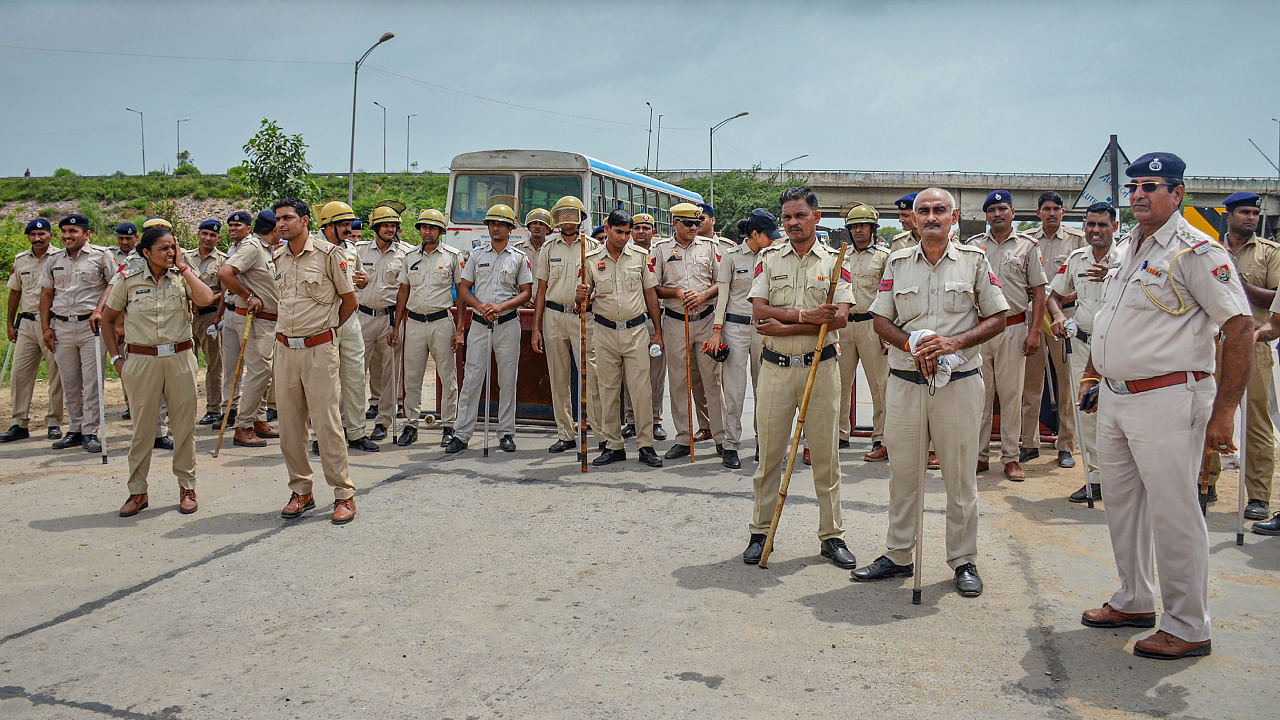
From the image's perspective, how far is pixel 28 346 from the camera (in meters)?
9.39

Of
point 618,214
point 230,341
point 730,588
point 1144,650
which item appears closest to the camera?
point 1144,650

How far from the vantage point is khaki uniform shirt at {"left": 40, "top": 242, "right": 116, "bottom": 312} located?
349 inches

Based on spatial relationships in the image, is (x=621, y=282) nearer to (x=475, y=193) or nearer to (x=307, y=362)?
(x=307, y=362)

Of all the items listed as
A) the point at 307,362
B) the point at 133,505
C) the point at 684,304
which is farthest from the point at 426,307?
the point at 133,505

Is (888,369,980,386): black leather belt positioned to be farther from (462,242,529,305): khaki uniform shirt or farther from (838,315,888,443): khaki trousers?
(462,242,529,305): khaki uniform shirt

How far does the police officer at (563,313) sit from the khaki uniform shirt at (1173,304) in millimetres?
4962

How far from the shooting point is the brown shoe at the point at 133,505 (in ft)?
20.8

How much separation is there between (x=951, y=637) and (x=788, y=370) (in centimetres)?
179

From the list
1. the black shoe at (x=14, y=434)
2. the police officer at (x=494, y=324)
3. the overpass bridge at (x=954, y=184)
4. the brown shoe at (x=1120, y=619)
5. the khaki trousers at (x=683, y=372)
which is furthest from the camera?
the overpass bridge at (x=954, y=184)

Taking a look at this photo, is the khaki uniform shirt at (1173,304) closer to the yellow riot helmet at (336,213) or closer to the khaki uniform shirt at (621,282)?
the khaki uniform shirt at (621,282)

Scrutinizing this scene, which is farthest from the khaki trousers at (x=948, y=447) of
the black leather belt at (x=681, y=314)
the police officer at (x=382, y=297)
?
the police officer at (x=382, y=297)

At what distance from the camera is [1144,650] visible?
393 centimetres

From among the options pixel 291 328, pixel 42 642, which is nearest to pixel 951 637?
pixel 42 642

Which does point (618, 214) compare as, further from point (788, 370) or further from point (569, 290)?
point (788, 370)
